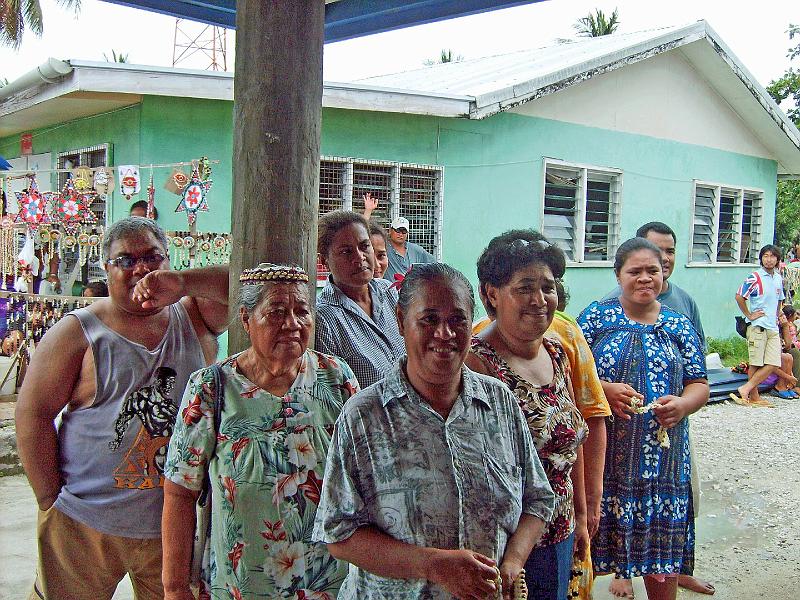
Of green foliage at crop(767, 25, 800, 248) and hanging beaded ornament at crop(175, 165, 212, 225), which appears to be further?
green foliage at crop(767, 25, 800, 248)

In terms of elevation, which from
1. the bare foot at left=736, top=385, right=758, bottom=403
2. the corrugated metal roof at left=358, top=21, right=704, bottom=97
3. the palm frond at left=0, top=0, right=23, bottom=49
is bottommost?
the bare foot at left=736, top=385, right=758, bottom=403

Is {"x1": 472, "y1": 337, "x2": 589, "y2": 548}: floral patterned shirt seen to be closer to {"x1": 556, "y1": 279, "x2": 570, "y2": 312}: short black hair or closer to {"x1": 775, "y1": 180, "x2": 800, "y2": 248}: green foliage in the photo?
{"x1": 556, "y1": 279, "x2": 570, "y2": 312}: short black hair

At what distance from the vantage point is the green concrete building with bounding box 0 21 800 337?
716 centimetres

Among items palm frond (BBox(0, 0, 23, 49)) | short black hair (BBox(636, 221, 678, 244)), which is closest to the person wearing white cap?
short black hair (BBox(636, 221, 678, 244))

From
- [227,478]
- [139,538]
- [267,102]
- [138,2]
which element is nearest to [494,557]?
[227,478]

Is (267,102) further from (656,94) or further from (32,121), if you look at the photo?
(656,94)

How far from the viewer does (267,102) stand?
2.37m

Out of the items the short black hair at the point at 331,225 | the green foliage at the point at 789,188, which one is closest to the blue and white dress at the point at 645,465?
the short black hair at the point at 331,225

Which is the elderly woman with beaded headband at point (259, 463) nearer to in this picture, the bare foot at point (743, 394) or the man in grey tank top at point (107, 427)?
the man in grey tank top at point (107, 427)

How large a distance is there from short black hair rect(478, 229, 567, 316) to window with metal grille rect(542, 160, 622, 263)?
24.6 ft

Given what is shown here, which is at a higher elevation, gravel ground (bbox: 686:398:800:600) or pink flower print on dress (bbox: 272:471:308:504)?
pink flower print on dress (bbox: 272:471:308:504)

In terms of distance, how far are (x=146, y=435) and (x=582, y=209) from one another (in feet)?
28.3

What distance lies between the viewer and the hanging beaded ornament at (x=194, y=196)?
21.3ft

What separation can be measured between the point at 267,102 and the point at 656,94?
10.5 metres
